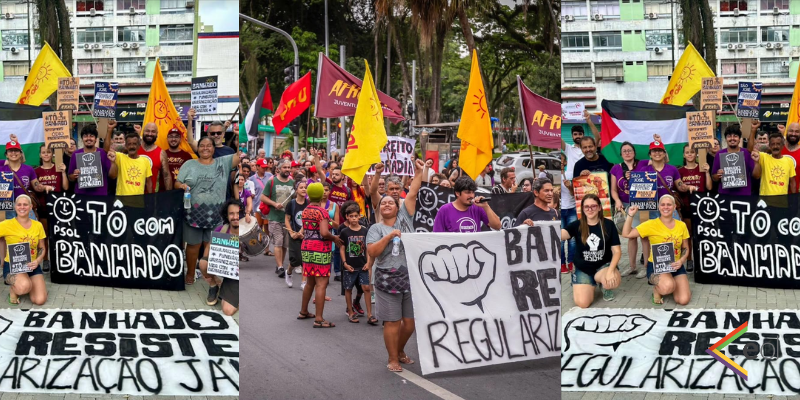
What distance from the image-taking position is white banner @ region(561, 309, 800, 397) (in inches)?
242

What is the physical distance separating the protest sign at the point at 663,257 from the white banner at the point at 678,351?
0.34m

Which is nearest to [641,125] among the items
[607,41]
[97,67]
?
[607,41]

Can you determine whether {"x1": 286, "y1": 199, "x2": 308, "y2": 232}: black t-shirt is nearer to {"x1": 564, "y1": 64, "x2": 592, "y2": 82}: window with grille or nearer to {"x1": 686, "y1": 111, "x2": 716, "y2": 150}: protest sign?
{"x1": 564, "y1": 64, "x2": 592, "y2": 82}: window with grille

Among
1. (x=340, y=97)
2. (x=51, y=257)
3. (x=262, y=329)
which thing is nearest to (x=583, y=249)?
(x=262, y=329)

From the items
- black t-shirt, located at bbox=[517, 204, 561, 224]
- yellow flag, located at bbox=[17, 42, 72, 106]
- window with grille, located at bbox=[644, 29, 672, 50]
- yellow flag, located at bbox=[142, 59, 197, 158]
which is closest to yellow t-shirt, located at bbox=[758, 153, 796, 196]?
window with grille, located at bbox=[644, 29, 672, 50]

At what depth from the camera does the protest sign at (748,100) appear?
619 centimetres

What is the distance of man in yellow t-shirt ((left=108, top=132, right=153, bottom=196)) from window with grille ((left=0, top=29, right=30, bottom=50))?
3.89ft

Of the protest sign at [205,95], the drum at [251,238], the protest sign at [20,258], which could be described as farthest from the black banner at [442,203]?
the protest sign at [20,258]

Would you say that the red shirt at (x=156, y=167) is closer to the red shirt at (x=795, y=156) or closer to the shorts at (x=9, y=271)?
the shorts at (x=9, y=271)

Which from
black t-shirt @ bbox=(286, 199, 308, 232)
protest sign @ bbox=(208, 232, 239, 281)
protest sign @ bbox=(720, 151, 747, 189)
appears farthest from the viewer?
black t-shirt @ bbox=(286, 199, 308, 232)

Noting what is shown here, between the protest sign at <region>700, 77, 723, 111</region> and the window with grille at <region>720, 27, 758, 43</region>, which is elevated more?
the window with grille at <region>720, 27, 758, 43</region>

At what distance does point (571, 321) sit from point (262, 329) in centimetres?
301

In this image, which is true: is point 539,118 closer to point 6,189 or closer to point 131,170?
point 131,170

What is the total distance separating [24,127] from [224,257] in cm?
204
